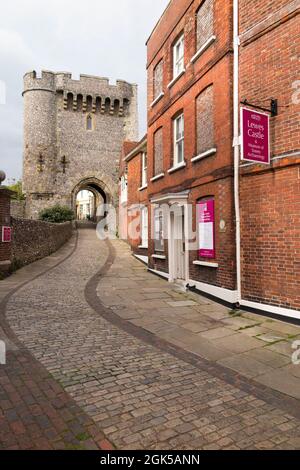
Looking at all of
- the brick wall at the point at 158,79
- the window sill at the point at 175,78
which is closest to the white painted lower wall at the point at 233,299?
the window sill at the point at 175,78

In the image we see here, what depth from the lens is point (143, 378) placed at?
14.1 feet

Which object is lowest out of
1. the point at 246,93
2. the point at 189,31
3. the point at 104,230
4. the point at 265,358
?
the point at 265,358

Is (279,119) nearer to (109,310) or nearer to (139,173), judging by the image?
Answer: (109,310)

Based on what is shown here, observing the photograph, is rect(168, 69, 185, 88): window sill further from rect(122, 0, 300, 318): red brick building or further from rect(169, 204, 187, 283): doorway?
rect(169, 204, 187, 283): doorway

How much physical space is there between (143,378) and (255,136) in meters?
5.50

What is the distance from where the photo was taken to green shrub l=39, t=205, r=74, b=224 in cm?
3158

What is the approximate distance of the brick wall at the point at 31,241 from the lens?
14.1m

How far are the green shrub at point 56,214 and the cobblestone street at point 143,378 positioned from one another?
2370cm

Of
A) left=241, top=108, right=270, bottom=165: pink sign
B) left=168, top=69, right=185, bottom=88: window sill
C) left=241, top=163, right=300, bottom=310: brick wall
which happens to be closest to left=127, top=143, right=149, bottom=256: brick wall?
left=168, top=69, right=185, bottom=88: window sill

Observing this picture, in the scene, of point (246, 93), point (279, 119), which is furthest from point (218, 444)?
point (246, 93)

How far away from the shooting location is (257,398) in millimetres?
3855

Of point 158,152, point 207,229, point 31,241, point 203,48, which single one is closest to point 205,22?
point 203,48

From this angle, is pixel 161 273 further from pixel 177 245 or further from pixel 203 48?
pixel 203 48

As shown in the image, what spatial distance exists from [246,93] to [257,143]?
1668 mm
